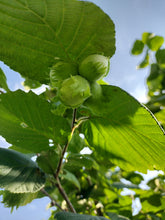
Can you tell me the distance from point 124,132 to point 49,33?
0.34 metres

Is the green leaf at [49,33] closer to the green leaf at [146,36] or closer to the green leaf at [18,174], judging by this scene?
the green leaf at [18,174]

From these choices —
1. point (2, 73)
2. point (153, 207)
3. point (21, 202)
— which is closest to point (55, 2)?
point (2, 73)

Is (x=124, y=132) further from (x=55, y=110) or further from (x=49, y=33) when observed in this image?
(x=49, y=33)

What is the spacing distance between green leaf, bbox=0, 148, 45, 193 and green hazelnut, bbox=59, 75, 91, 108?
356 mm

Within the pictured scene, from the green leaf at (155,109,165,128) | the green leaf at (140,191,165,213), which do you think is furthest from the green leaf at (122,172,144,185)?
the green leaf at (155,109,165,128)

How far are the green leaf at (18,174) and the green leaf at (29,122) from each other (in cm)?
5

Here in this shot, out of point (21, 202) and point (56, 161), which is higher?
point (56, 161)

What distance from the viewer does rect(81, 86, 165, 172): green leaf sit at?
556mm

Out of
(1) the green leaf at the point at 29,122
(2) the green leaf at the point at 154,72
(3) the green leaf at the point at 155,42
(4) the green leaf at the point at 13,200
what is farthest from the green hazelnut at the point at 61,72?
(3) the green leaf at the point at 155,42

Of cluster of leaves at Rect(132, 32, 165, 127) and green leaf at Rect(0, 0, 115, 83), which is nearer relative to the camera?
green leaf at Rect(0, 0, 115, 83)

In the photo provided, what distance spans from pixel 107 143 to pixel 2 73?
401mm

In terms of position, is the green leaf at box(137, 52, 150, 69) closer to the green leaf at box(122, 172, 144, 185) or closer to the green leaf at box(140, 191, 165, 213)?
the green leaf at box(122, 172, 144, 185)

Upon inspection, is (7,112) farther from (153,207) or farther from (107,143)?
(153,207)

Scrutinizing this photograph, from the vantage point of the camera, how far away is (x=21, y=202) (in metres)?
0.83
